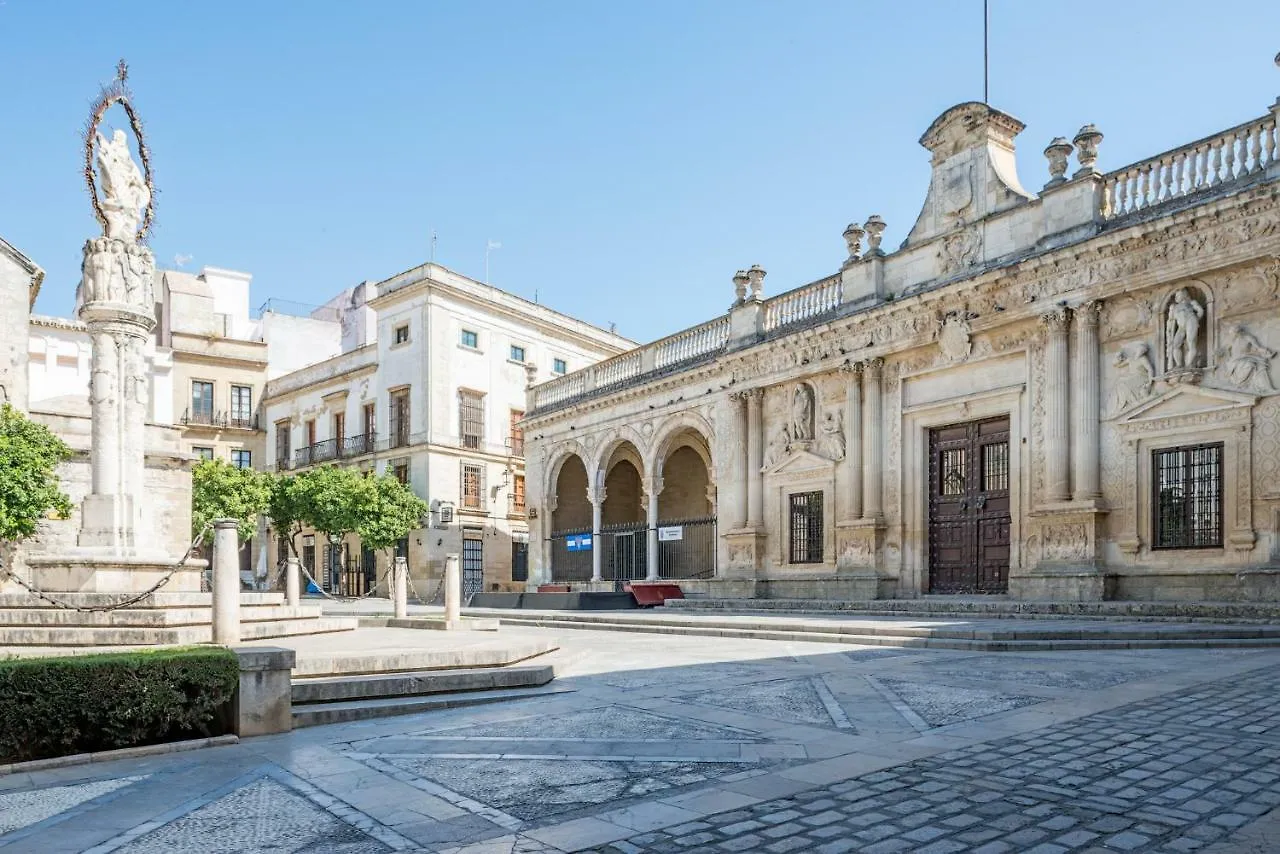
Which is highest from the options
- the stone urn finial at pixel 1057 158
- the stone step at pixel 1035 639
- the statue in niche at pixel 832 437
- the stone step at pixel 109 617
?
the stone urn finial at pixel 1057 158

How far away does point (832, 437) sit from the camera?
2181 centimetres

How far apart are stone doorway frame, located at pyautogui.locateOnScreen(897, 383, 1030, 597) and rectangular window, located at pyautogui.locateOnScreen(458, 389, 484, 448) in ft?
72.0

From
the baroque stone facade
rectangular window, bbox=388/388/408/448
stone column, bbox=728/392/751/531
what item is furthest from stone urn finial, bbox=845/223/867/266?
rectangular window, bbox=388/388/408/448

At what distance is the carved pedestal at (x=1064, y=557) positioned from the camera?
16047mm

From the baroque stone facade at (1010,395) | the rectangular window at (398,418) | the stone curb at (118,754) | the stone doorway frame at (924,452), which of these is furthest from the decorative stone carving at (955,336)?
the rectangular window at (398,418)

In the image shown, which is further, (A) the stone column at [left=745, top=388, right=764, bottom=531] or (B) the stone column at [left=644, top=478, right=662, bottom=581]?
(B) the stone column at [left=644, top=478, right=662, bottom=581]

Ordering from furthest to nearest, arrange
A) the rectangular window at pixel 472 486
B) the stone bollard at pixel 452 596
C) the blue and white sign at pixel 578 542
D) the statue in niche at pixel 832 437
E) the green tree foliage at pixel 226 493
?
the rectangular window at pixel 472 486 < the green tree foliage at pixel 226 493 < the blue and white sign at pixel 578 542 < the statue in niche at pixel 832 437 < the stone bollard at pixel 452 596

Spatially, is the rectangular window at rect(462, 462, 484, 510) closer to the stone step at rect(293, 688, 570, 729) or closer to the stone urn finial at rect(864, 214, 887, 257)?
the stone urn finial at rect(864, 214, 887, 257)

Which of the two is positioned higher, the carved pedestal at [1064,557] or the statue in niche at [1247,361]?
the statue in niche at [1247,361]

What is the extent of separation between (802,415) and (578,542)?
1120cm

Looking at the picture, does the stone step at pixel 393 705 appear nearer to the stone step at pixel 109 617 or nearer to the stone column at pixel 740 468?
the stone step at pixel 109 617

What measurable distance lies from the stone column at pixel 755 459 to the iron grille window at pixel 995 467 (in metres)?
6.06

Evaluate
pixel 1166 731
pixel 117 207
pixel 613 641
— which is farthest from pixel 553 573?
pixel 1166 731

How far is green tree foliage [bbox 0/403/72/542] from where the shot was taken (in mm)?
18078
